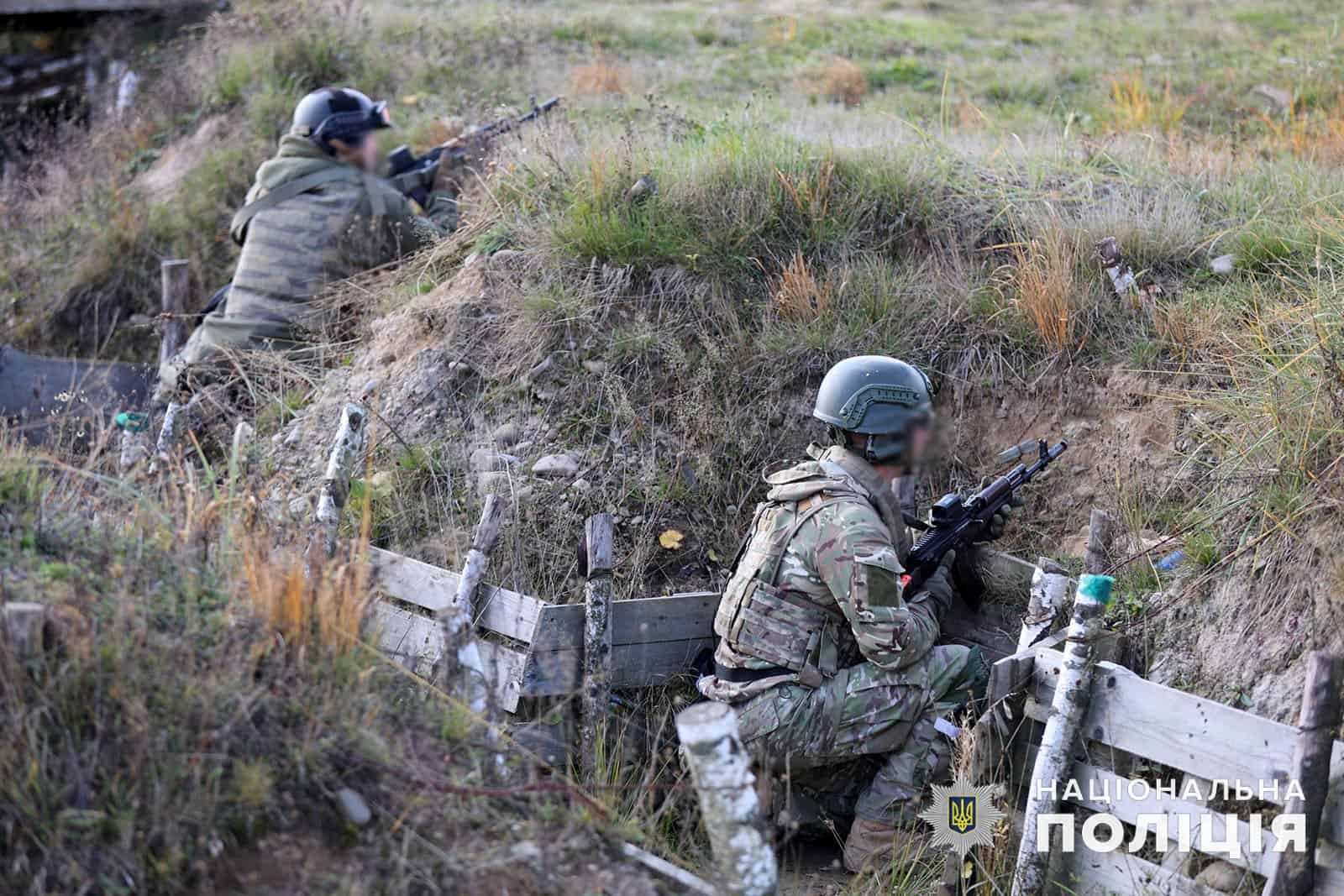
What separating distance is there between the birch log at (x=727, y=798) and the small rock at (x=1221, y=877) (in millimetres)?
1483

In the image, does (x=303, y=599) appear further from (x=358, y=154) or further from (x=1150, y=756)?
(x=358, y=154)

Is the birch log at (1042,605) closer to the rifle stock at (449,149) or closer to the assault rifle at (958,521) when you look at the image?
the assault rifle at (958,521)

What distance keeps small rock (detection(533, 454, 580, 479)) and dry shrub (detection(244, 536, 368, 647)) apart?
210 centimetres

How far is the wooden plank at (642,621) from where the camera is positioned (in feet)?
15.3

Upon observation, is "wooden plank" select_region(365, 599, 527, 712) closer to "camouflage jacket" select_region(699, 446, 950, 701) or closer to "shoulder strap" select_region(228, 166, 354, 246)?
"camouflage jacket" select_region(699, 446, 950, 701)

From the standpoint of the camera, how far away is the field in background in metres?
3.36

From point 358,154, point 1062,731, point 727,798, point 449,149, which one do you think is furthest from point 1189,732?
point 449,149

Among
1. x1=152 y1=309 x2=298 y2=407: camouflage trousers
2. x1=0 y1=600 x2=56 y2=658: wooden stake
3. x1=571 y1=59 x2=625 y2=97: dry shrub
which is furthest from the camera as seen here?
x1=571 y1=59 x2=625 y2=97: dry shrub

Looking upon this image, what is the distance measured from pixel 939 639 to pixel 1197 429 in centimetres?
143

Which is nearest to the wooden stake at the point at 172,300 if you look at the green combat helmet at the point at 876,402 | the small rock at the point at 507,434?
the small rock at the point at 507,434

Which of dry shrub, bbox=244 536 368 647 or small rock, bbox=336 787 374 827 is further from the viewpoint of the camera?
dry shrub, bbox=244 536 368 647

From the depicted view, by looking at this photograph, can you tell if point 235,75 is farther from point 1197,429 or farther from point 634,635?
point 1197,429

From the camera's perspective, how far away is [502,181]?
711cm

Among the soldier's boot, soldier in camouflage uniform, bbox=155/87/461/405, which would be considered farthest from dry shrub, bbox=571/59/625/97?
the soldier's boot
